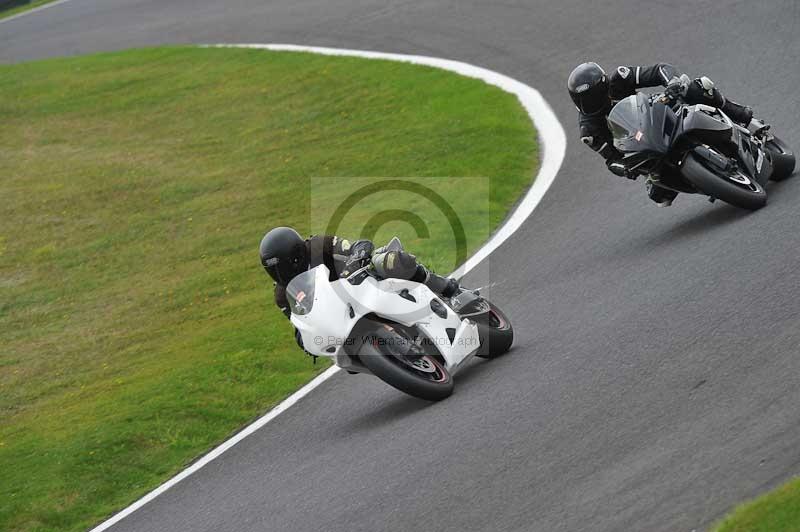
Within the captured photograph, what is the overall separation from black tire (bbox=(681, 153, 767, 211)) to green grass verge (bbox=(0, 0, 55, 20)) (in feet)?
96.2

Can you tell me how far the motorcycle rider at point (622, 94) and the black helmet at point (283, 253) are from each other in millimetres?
3525

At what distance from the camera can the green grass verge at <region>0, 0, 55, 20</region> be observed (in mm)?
35375

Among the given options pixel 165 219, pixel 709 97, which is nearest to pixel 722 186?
pixel 709 97

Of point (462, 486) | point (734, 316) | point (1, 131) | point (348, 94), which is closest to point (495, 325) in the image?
point (734, 316)

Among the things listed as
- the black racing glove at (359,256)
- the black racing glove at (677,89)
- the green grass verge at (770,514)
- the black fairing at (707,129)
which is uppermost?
the black racing glove at (677,89)

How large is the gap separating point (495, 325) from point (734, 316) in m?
2.01

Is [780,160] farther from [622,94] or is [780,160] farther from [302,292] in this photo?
[302,292]

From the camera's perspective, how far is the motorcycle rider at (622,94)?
34.6 ft

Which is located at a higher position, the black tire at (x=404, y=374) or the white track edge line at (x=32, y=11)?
the black tire at (x=404, y=374)

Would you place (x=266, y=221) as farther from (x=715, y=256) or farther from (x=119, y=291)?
(x=715, y=256)

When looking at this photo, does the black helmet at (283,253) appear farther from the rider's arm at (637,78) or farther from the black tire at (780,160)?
the black tire at (780,160)

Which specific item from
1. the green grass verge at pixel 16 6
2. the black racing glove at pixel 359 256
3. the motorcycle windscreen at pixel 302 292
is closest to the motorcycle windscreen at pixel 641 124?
the black racing glove at pixel 359 256

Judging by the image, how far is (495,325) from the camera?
9.32 m

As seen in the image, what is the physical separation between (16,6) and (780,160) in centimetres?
2974
